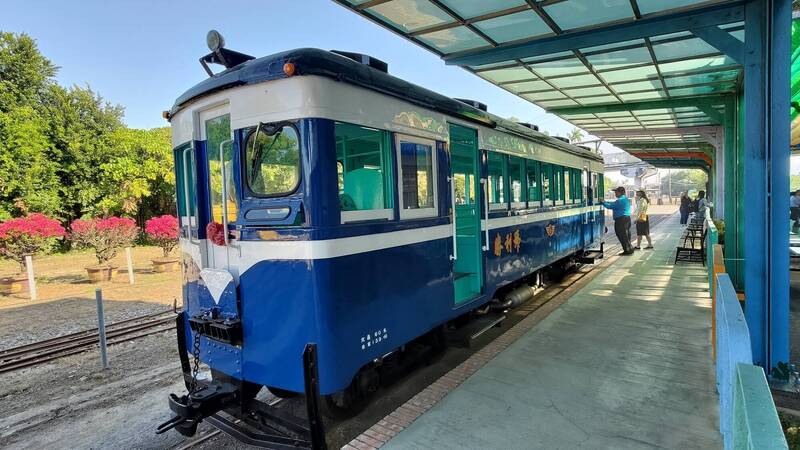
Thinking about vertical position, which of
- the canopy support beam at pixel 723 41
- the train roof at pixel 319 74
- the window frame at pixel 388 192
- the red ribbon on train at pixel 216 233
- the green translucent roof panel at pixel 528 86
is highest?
the green translucent roof panel at pixel 528 86

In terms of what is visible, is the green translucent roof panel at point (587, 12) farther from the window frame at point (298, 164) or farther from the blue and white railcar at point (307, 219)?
the window frame at point (298, 164)

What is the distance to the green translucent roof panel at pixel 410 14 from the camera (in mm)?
5301

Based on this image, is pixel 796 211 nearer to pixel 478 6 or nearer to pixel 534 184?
pixel 534 184

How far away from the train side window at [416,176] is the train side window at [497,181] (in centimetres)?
148

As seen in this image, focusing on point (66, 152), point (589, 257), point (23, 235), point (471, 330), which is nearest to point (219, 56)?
point (471, 330)

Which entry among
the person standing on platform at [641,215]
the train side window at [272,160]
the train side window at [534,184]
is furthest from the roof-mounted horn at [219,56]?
the person standing on platform at [641,215]

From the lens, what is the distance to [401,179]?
399 cm

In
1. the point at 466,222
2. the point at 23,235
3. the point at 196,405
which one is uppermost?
the point at 466,222

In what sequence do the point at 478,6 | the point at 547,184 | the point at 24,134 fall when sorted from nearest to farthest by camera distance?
1. the point at 478,6
2. the point at 547,184
3. the point at 24,134

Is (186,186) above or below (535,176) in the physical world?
below

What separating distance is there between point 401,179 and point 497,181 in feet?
7.86

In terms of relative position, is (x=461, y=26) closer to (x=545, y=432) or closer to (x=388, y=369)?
(x=388, y=369)

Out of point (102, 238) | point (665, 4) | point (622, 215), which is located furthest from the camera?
point (102, 238)

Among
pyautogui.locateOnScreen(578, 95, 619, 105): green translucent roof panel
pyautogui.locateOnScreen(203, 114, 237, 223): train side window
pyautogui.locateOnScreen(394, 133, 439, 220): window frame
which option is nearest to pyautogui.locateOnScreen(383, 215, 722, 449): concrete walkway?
pyautogui.locateOnScreen(394, 133, 439, 220): window frame
